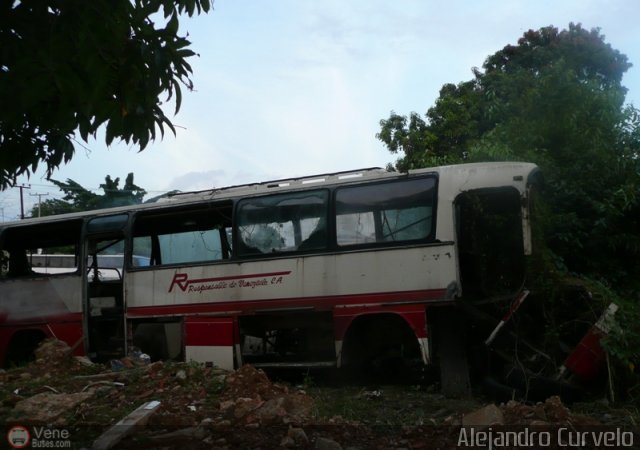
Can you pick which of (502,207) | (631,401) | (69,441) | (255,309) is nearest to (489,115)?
(502,207)

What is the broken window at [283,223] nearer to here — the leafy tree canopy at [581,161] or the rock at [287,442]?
the leafy tree canopy at [581,161]

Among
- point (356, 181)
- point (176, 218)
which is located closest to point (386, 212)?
point (356, 181)

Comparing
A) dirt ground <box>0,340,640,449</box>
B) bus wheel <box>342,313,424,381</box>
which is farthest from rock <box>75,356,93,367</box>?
bus wheel <box>342,313,424,381</box>

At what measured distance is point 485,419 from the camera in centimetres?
520

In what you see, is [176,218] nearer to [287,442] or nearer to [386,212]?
[386,212]

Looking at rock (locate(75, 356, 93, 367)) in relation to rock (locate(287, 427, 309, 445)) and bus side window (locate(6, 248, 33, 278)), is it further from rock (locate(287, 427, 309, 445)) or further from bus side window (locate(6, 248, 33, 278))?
rock (locate(287, 427, 309, 445))

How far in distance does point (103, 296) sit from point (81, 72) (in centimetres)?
819

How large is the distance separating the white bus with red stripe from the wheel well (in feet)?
0.06

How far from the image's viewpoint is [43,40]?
3.21 m

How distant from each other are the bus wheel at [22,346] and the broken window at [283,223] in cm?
415

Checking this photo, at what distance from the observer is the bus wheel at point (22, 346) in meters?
10.9

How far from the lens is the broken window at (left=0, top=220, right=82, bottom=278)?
36.1 feet

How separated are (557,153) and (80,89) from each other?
8266 mm

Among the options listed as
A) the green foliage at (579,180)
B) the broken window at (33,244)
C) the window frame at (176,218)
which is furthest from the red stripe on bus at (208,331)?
the green foliage at (579,180)
